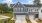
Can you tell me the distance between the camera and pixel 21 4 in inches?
80.4

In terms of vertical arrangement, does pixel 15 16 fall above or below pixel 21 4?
below

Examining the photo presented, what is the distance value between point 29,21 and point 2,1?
0.61 m

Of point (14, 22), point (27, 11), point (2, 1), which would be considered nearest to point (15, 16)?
point (14, 22)

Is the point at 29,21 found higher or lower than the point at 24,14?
lower

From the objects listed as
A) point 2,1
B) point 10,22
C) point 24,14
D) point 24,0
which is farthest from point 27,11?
point 2,1

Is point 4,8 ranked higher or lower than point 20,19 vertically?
higher

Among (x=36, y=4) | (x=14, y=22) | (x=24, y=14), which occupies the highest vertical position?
(x=36, y=4)

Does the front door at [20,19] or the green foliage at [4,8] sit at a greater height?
the green foliage at [4,8]

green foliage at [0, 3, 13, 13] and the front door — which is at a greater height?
green foliage at [0, 3, 13, 13]

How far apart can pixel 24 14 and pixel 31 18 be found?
150mm

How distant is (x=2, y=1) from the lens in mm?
2043

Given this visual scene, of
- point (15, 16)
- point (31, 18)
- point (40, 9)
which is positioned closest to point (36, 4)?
point (40, 9)

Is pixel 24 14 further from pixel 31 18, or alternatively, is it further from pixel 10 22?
pixel 10 22

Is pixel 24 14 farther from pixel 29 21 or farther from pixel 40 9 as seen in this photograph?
pixel 40 9
